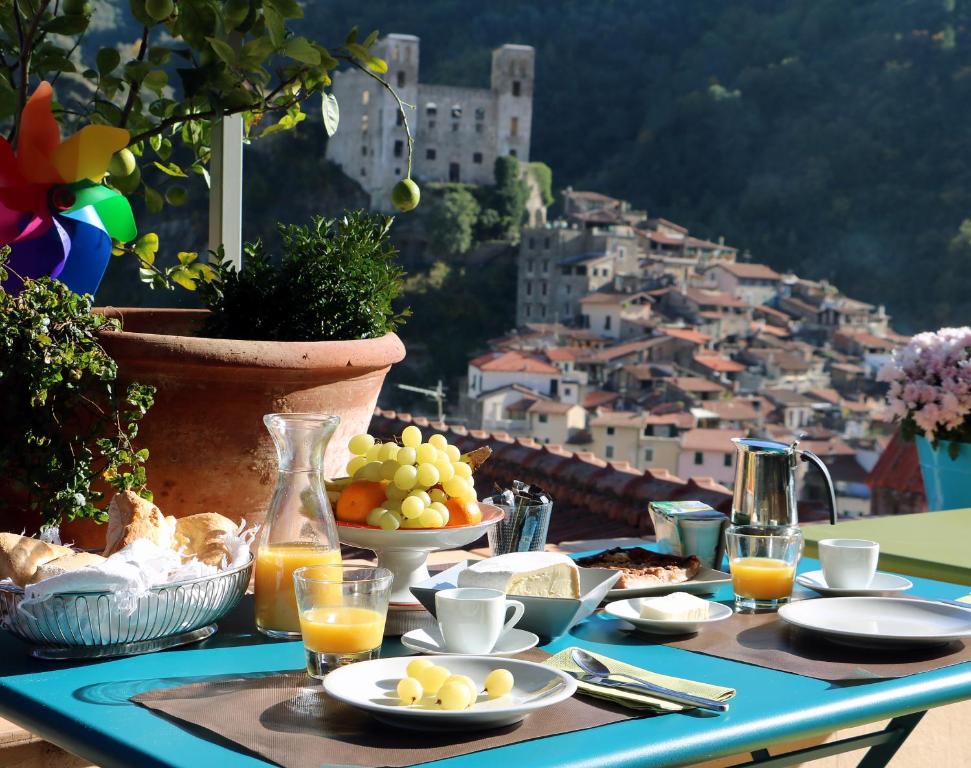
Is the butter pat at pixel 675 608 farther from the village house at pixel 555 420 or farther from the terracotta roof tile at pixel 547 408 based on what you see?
the terracotta roof tile at pixel 547 408

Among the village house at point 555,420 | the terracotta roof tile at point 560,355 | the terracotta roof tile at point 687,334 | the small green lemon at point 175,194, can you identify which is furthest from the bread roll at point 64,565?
the terracotta roof tile at point 687,334

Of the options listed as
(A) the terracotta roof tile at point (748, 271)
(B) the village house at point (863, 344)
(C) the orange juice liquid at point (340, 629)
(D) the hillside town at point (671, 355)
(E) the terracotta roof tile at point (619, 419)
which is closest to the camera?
(C) the orange juice liquid at point (340, 629)

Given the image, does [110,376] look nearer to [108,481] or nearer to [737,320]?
[108,481]

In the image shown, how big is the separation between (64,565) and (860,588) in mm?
670

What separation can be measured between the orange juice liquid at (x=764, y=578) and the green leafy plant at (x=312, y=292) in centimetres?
52

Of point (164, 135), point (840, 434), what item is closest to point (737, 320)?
point (840, 434)

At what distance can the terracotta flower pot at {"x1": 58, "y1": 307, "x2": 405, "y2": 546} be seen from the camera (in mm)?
1120

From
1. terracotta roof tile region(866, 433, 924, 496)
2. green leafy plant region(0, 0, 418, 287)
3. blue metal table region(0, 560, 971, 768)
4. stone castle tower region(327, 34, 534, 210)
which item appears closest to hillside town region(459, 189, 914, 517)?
stone castle tower region(327, 34, 534, 210)

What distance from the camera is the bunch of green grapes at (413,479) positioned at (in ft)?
2.97

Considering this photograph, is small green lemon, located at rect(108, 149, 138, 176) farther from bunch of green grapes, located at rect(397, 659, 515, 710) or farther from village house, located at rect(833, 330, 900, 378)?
village house, located at rect(833, 330, 900, 378)

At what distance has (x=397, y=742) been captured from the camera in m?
0.66

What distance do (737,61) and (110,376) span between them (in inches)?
1766

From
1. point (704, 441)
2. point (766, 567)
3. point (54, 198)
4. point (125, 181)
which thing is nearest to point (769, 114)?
point (704, 441)

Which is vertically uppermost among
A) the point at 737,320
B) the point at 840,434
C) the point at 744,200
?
the point at 744,200
